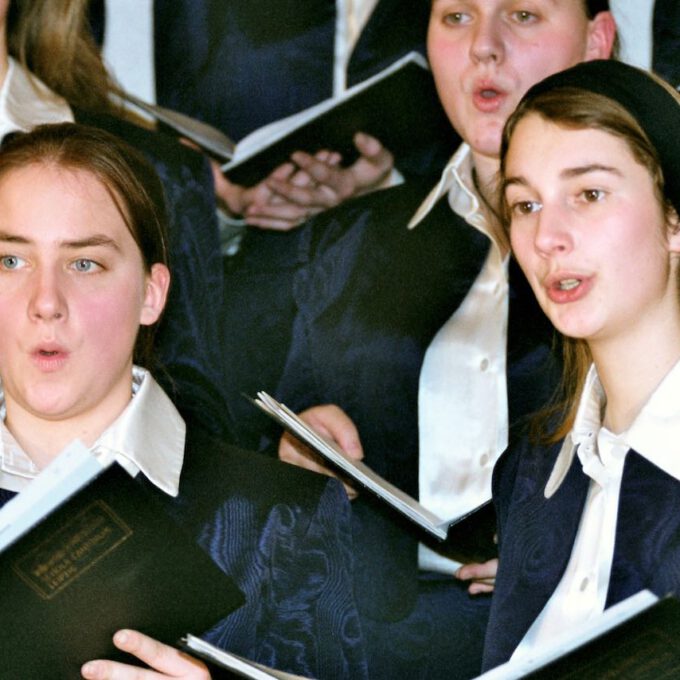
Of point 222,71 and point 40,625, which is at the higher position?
point 222,71

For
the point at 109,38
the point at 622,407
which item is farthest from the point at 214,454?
the point at 109,38

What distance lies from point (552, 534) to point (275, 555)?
0.37 m

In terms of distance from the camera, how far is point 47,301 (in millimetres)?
1773

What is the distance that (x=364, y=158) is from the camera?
221 cm

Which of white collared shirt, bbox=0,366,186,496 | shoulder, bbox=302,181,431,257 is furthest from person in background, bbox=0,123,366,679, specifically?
shoulder, bbox=302,181,431,257

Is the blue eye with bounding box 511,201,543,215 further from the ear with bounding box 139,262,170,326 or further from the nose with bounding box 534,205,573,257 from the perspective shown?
the ear with bounding box 139,262,170,326

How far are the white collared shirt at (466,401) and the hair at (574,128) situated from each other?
0.31ft

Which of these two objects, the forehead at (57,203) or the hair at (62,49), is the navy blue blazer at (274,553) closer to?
the forehead at (57,203)

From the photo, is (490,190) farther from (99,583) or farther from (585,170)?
(99,583)

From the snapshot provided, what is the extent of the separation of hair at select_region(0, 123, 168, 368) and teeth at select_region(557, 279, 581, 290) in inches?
22.3

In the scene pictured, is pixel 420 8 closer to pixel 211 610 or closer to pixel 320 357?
pixel 320 357

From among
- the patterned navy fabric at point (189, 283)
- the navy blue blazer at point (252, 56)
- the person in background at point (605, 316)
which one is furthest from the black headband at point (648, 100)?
the patterned navy fabric at point (189, 283)

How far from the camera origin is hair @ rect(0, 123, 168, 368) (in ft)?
6.14

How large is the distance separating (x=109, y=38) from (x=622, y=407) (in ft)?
3.48
